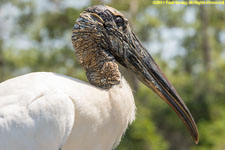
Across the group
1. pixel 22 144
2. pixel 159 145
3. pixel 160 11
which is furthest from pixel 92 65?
pixel 160 11

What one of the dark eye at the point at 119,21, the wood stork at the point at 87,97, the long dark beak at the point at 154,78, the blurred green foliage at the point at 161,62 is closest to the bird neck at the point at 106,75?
the wood stork at the point at 87,97

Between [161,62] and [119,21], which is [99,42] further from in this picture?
[161,62]

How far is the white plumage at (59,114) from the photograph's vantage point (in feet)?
8.99

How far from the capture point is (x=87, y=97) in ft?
9.89

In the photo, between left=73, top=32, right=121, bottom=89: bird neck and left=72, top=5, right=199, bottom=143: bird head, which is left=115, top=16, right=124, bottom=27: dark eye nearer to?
left=72, top=5, right=199, bottom=143: bird head

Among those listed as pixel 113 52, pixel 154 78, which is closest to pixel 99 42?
pixel 113 52

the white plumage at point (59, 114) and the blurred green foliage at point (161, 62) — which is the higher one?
the white plumage at point (59, 114)

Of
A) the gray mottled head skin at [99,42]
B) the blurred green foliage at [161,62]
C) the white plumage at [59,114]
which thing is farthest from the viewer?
the blurred green foliage at [161,62]

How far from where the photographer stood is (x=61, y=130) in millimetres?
2816

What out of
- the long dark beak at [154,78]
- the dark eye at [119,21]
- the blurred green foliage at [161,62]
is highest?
the dark eye at [119,21]

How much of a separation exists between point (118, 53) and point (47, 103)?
32.7 inches

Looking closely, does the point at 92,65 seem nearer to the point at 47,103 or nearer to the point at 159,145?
the point at 47,103

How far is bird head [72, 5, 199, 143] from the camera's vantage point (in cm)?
330

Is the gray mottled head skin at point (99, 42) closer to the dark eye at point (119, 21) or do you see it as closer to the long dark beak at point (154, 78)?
the dark eye at point (119, 21)
